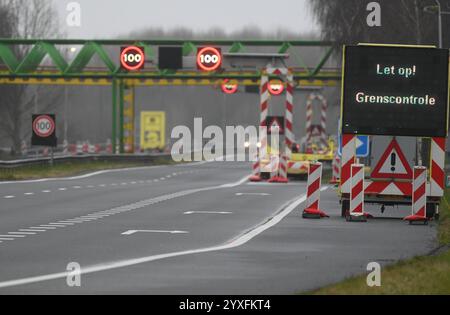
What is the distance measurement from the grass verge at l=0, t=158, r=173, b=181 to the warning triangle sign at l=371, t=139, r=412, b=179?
64.7ft

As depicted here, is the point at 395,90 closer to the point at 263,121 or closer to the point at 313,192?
the point at 313,192

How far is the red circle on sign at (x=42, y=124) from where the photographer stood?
5131 centimetres

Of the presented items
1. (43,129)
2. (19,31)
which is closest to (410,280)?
(43,129)

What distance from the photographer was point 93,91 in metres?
143

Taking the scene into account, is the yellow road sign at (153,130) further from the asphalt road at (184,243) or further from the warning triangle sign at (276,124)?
the asphalt road at (184,243)

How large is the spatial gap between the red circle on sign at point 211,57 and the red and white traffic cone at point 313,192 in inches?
1647

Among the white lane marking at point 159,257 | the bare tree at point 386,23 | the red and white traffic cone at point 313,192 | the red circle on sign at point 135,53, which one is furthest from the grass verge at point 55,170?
the white lane marking at point 159,257

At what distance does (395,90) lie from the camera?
2555cm

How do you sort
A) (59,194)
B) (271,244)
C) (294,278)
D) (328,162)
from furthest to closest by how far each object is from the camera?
(328,162) → (59,194) → (271,244) → (294,278)

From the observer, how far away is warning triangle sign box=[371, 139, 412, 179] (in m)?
26.0

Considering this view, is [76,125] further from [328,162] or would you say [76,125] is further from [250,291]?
[250,291]

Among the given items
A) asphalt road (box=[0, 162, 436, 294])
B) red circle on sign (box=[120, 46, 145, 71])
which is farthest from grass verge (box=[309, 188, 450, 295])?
red circle on sign (box=[120, 46, 145, 71])
